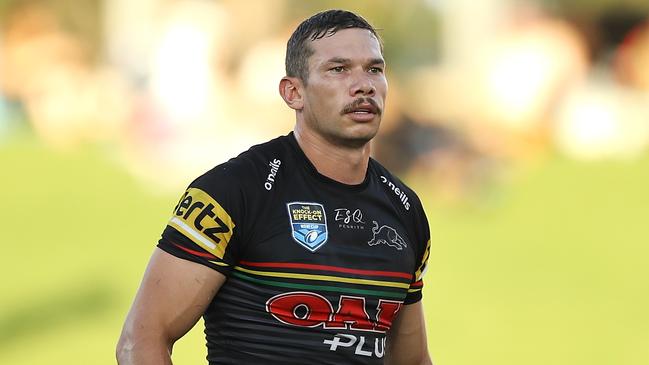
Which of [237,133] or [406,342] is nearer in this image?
[406,342]

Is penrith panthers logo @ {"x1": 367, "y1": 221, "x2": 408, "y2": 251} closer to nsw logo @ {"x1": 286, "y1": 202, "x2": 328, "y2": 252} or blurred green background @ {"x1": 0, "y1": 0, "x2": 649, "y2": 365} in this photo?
nsw logo @ {"x1": 286, "y1": 202, "x2": 328, "y2": 252}

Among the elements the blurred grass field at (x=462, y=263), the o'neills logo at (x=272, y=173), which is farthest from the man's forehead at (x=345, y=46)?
the blurred grass field at (x=462, y=263)

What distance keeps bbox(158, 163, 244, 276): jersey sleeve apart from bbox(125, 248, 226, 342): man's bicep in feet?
0.12

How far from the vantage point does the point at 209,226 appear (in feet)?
14.3

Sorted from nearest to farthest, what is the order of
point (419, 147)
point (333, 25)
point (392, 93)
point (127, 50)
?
point (333, 25), point (419, 147), point (392, 93), point (127, 50)

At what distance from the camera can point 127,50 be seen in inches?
1075

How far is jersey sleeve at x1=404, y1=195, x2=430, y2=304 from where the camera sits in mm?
5027

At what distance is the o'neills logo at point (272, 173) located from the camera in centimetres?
459

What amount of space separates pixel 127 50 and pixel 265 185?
23.3m

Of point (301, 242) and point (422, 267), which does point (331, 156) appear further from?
point (422, 267)

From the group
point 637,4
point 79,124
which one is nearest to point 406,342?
point 79,124

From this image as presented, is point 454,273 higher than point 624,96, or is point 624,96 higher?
point 624,96

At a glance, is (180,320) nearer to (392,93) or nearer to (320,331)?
(320,331)

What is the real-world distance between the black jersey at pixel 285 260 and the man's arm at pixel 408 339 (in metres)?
0.42
